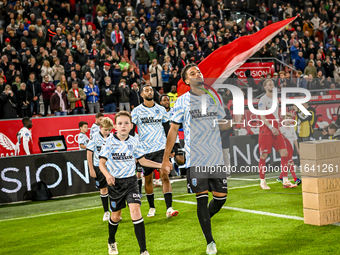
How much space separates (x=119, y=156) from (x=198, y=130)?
1119 millimetres

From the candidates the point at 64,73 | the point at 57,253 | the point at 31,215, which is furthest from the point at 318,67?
the point at 57,253

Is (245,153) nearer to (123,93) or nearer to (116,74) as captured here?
(123,93)

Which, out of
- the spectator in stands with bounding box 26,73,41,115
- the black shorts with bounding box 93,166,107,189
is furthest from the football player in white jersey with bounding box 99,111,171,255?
the spectator in stands with bounding box 26,73,41,115

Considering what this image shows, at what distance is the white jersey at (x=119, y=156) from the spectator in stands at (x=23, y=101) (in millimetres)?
10963

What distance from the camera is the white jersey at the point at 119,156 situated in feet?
18.5

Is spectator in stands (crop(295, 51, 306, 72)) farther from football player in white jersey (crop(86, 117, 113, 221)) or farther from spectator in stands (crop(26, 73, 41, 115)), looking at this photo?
football player in white jersey (crop(86, 117, 113, 221))

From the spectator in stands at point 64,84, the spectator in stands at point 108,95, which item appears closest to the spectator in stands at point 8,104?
the spectator in stands at point 64,84

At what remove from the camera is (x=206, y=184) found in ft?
17.5

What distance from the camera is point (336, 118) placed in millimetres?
16844

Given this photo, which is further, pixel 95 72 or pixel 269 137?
pixel 95 72

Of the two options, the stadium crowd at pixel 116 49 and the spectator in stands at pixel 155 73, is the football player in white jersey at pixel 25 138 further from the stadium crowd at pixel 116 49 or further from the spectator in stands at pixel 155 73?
the spectator in stands at pixel 155 73

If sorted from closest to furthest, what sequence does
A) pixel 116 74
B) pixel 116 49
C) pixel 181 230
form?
pixel 181 230, pixel 116 74, pixel 116 49

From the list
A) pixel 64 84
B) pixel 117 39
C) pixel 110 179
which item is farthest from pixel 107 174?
pixel 117 39

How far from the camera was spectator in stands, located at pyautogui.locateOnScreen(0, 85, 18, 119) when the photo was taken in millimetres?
15078
